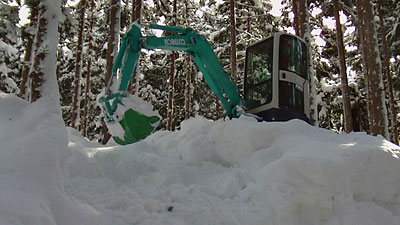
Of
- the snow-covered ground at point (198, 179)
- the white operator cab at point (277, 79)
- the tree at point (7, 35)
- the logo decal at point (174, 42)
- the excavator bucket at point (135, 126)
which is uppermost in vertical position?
the tree at point (7, 35)

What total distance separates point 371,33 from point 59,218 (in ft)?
31.6

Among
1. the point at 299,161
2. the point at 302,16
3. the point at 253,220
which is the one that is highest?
the point at 302,16

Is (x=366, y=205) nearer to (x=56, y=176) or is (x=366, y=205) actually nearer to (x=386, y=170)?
(x=386, y=170)


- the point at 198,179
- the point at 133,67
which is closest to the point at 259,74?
the point at 133,67

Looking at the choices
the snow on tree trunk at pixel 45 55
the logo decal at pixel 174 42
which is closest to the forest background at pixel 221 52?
the snow on tree trunk at pixel 45 55

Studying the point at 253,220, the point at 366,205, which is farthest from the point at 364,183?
the point at 253,220

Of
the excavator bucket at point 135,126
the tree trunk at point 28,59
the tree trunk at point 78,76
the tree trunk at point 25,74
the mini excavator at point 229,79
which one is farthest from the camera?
the tree trunk at point 78,76

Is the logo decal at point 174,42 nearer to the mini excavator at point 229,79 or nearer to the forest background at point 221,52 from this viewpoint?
the mini excavator at point 229,79

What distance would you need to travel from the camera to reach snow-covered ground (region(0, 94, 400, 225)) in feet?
10.7

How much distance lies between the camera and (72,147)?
482 cm

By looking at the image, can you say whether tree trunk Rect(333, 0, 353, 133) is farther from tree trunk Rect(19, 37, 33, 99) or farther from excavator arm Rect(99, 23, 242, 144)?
tree trunk Rect(19, 37, 33, 99)

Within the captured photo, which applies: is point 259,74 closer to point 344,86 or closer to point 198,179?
point 198,179

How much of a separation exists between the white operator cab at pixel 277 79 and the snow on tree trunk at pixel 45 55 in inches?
163

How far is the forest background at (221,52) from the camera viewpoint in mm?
9734
